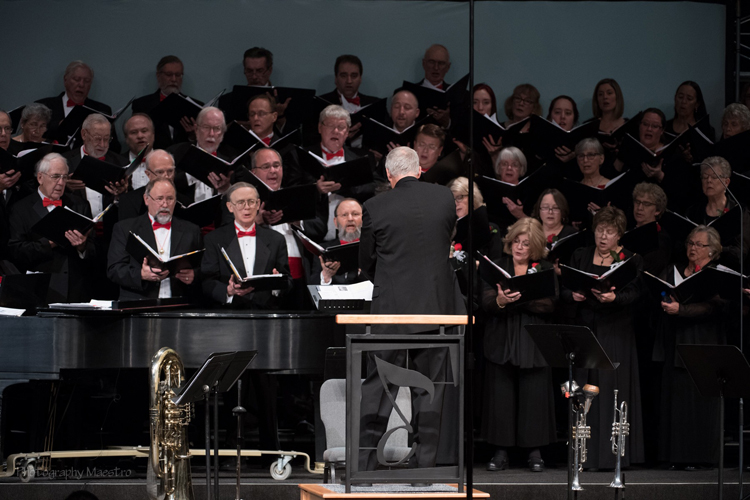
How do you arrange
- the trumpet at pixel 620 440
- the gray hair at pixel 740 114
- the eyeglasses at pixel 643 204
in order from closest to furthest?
the trumpet at pixel 620 440 < the eyeglasses at pixel 643 204 < the gray hair at pixel 740 114

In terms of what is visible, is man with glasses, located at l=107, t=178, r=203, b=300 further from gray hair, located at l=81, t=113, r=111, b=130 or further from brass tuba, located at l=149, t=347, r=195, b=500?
brass tuba, located at l=149, t=347, r=195, b=500

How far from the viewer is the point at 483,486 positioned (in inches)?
199

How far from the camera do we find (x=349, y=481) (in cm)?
371

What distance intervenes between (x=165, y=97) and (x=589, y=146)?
3032 millimetres

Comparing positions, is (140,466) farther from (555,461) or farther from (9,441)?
(555,461)

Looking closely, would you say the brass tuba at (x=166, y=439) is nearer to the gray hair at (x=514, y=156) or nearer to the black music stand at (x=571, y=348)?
the black music stand at (x=571, y=348)

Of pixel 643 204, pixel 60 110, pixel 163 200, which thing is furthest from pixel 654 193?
pixel 60 110

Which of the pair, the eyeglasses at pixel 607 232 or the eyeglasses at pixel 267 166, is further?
the eyeglasses at pixel 267 166

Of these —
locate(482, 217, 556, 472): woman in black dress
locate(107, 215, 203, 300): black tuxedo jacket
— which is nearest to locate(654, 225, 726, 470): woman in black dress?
locate(482, 217, 556, 472): woman in black dress

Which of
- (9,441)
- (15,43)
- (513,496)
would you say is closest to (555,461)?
(513,496)

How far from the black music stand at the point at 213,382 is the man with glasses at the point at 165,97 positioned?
9.07 ft

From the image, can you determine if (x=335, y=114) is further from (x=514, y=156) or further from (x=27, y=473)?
(x=27, y=473)

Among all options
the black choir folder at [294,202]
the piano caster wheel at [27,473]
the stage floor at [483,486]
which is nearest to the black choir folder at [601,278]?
the stage floor at [483,486]

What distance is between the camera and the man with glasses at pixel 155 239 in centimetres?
562
